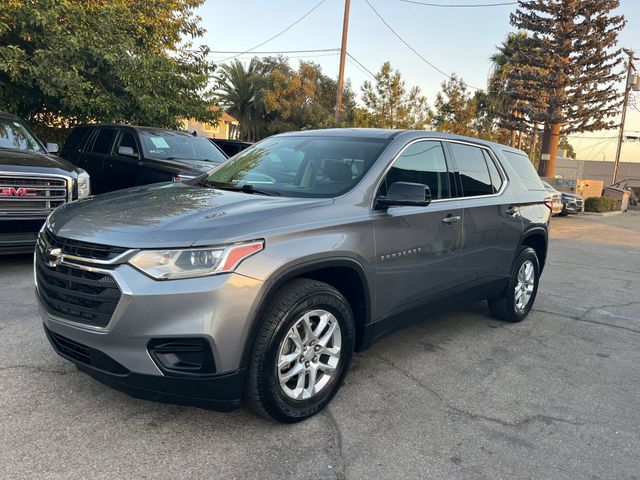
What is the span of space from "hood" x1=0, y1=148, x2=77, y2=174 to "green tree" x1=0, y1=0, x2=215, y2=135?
4.60m

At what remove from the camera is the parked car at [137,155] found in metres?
8.37

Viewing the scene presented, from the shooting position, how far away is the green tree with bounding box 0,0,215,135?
1047cm

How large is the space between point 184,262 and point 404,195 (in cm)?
150

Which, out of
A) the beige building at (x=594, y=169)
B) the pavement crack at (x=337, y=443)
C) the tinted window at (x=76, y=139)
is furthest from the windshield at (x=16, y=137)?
the beige building at (x=594, y=169)

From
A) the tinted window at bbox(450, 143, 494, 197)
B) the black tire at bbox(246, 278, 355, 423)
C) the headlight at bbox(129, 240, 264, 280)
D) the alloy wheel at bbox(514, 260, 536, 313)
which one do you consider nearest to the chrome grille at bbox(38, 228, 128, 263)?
the headlight at bbox(129, 240, 264, 280)

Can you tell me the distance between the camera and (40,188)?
6.00m

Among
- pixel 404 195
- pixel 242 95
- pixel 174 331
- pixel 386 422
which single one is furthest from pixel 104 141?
pixel 242 95

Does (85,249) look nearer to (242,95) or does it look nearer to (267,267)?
(267,267)

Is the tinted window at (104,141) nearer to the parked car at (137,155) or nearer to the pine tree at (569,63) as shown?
the parked car at (137,155)

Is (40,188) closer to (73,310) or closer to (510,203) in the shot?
(73,310)

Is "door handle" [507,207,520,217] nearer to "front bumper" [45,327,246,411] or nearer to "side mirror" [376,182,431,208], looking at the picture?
"side mirror" [376,182,431,208]

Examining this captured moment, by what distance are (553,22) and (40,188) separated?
28.9 m

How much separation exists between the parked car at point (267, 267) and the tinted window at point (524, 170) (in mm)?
1178

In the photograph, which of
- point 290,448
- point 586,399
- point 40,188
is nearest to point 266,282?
point 290,448
